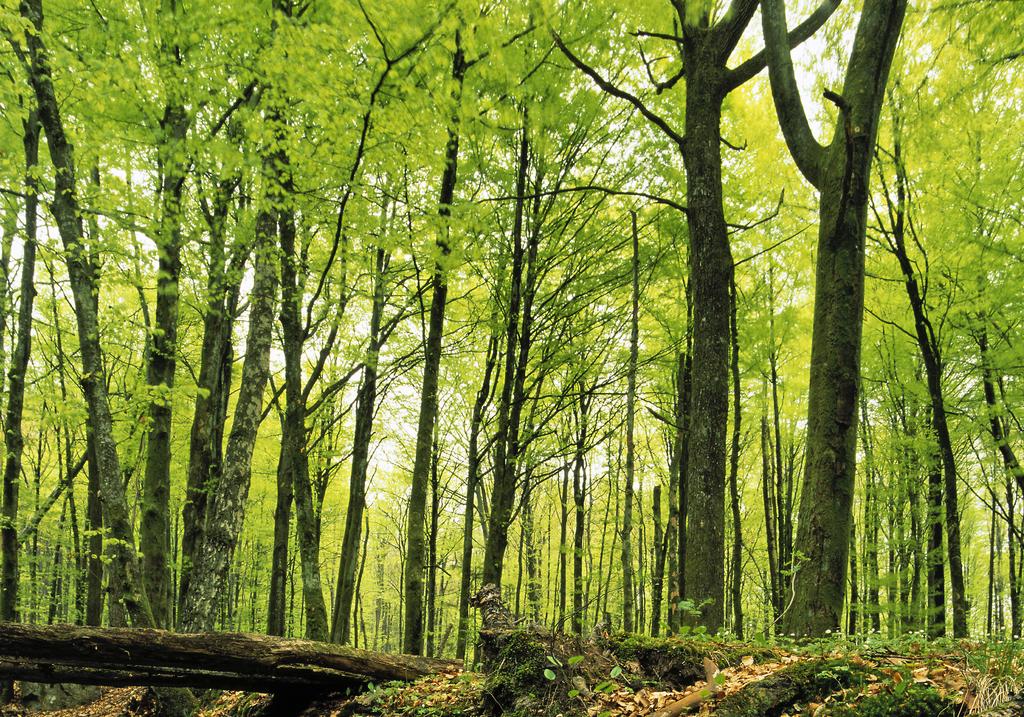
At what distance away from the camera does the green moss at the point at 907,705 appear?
232 cm

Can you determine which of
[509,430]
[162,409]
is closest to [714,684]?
[509,430]

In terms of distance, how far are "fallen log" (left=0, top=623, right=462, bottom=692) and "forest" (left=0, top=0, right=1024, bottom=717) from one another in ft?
0.17

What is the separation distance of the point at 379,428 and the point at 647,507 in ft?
50.9

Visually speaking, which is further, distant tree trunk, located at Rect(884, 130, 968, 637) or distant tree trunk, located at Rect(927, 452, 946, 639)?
distant tree trunk, located at Rect(927, 452, 946, 639)

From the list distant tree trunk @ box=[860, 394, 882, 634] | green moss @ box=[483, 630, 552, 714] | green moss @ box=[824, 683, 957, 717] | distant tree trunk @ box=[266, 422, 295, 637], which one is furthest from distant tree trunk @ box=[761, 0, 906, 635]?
distant tree trunk @ box=[860, 394, 882, 634]

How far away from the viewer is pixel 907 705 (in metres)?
2.34

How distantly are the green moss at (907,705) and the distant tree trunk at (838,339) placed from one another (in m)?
2.25

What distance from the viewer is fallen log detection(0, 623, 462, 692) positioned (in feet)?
14.0

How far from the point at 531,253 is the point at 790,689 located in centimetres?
768

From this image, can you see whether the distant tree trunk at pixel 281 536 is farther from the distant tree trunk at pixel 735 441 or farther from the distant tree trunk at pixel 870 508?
the distant tree trunk at pixel 870 508

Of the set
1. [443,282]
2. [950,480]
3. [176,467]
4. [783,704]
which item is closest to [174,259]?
[443,282]

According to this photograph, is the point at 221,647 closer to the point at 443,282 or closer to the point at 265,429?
the point at 443,282

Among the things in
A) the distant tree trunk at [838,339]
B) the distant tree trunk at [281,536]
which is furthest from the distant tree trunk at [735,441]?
the distant tree trunk at [281,536]

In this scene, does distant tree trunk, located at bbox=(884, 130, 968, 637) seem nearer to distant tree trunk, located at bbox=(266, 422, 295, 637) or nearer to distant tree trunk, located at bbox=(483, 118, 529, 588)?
distant tree trunk, located at bbox=(483, 118, 529, 588)
